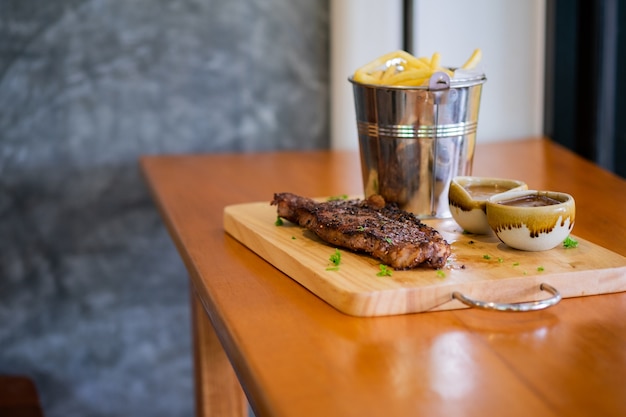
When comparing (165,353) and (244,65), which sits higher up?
(244,65)

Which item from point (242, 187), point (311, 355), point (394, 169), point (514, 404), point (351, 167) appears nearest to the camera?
point (514, 404)

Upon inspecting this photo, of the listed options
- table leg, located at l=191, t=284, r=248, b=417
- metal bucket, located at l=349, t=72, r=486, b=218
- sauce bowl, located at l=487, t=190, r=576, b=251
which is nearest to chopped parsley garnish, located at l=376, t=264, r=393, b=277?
sauce bowl, located at l=487, t=190, r=576, b=251

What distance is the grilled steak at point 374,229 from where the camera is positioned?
1019mm

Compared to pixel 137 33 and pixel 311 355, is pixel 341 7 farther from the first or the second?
pixel 311 355

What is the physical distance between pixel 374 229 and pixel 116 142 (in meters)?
1.42

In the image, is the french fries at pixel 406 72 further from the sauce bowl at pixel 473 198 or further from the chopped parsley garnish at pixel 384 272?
the chopped parsley garnish at pixel 384 272

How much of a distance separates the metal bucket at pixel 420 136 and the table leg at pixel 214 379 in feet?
1.96

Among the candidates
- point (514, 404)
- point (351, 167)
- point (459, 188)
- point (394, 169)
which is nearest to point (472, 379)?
point (514, 404)

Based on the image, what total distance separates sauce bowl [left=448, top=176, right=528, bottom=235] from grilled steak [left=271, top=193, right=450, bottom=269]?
0.21ft

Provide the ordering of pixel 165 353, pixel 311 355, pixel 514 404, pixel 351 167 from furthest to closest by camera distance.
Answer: pixel 165 353
pixel 351 167
pixel 311 355
pixel 514 404

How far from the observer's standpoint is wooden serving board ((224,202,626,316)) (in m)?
0.95

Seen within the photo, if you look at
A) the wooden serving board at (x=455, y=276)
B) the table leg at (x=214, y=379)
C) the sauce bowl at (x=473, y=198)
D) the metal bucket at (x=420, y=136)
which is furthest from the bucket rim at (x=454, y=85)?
the table leg at (x=214, y=379)

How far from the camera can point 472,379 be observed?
782 millimetres

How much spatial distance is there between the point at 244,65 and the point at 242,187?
2.30 ft
